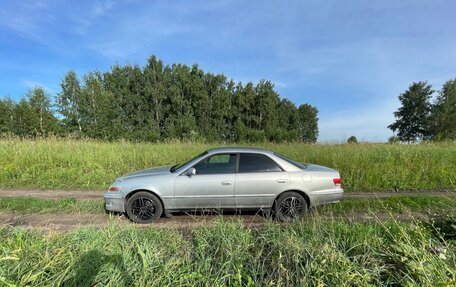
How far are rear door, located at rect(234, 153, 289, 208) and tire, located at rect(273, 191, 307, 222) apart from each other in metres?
0.17

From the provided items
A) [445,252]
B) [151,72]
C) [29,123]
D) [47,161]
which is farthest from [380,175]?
[151,72]

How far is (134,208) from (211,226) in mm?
2463

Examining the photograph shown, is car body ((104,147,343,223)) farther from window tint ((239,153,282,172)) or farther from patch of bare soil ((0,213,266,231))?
patch of bare soil ((0,213,266,231))

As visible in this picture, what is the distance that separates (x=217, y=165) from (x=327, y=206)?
303 cm

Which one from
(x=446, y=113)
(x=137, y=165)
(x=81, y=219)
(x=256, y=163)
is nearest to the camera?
(x=81, y=219)

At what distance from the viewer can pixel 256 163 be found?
6043 millimetres

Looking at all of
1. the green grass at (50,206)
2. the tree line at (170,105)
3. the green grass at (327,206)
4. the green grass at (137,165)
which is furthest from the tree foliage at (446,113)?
the green grass at (50,206)

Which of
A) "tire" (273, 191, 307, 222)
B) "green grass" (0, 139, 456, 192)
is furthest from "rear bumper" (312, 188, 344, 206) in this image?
"green grass" (0, 139, 456, 192)

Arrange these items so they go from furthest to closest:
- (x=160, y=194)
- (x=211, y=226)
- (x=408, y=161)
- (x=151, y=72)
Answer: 1. (x=151, y=72)
2. (x=408, y=161)
3. (x=160, y=194)
4. (x=211, y=226)

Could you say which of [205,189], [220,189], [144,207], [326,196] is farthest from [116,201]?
[326,196]

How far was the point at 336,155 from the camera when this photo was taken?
11.3m

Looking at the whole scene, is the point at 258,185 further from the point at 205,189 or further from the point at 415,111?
the point at 415,111

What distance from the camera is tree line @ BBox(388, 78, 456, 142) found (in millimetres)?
45281

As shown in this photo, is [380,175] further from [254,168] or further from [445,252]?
[445,252]
